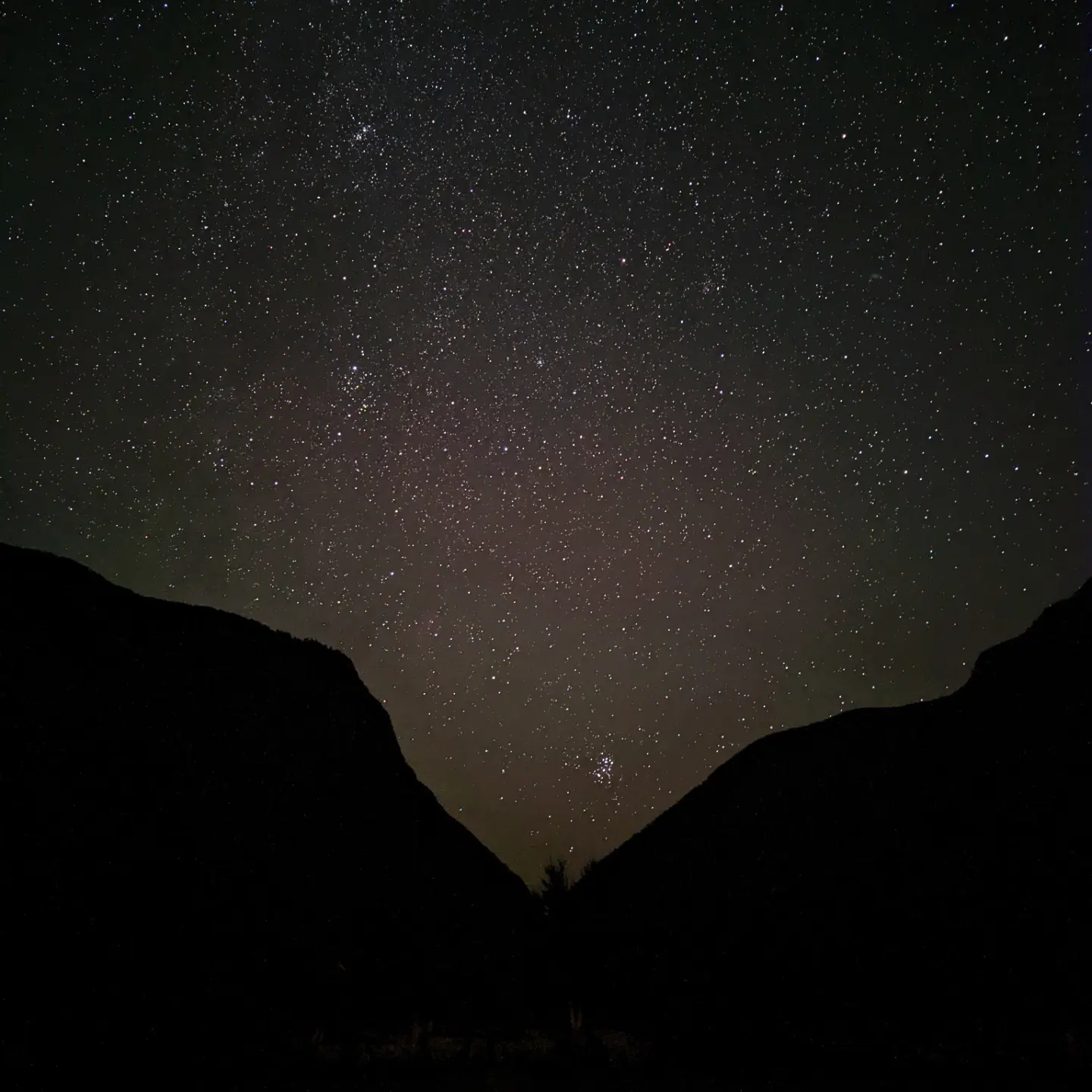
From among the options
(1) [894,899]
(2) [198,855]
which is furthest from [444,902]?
(1) [894,899]

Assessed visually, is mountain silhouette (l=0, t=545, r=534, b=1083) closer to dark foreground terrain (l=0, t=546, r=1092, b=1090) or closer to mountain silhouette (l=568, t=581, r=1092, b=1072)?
dark foreground terrain (l=0, t=546, r=1092, b=1090)

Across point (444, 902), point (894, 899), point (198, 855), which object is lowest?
point (444, 902)

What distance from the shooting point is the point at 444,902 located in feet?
60.0

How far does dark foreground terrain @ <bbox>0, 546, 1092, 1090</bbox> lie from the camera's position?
9742 millimetres

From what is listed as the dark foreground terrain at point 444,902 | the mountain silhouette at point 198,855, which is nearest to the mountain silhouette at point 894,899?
the dark foreground terrain at point 444,902

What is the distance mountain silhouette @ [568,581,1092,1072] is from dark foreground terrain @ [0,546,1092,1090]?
74 mm

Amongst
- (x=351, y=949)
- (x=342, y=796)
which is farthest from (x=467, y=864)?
(x=351, y=949)

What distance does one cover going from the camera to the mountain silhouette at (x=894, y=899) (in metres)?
11.0

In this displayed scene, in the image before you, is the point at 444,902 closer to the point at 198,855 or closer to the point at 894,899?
the point at 198,855

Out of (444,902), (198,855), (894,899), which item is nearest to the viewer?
(198,855)

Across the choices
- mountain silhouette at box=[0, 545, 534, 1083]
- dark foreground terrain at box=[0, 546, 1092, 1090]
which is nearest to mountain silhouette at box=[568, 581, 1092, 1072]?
dark foreground terrain at box=[0, 546, 1092, 1090]

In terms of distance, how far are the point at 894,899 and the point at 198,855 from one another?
46.2 feet

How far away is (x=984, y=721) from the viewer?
18656 millimetres

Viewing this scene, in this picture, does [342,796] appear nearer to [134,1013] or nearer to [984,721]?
[134,1013]
